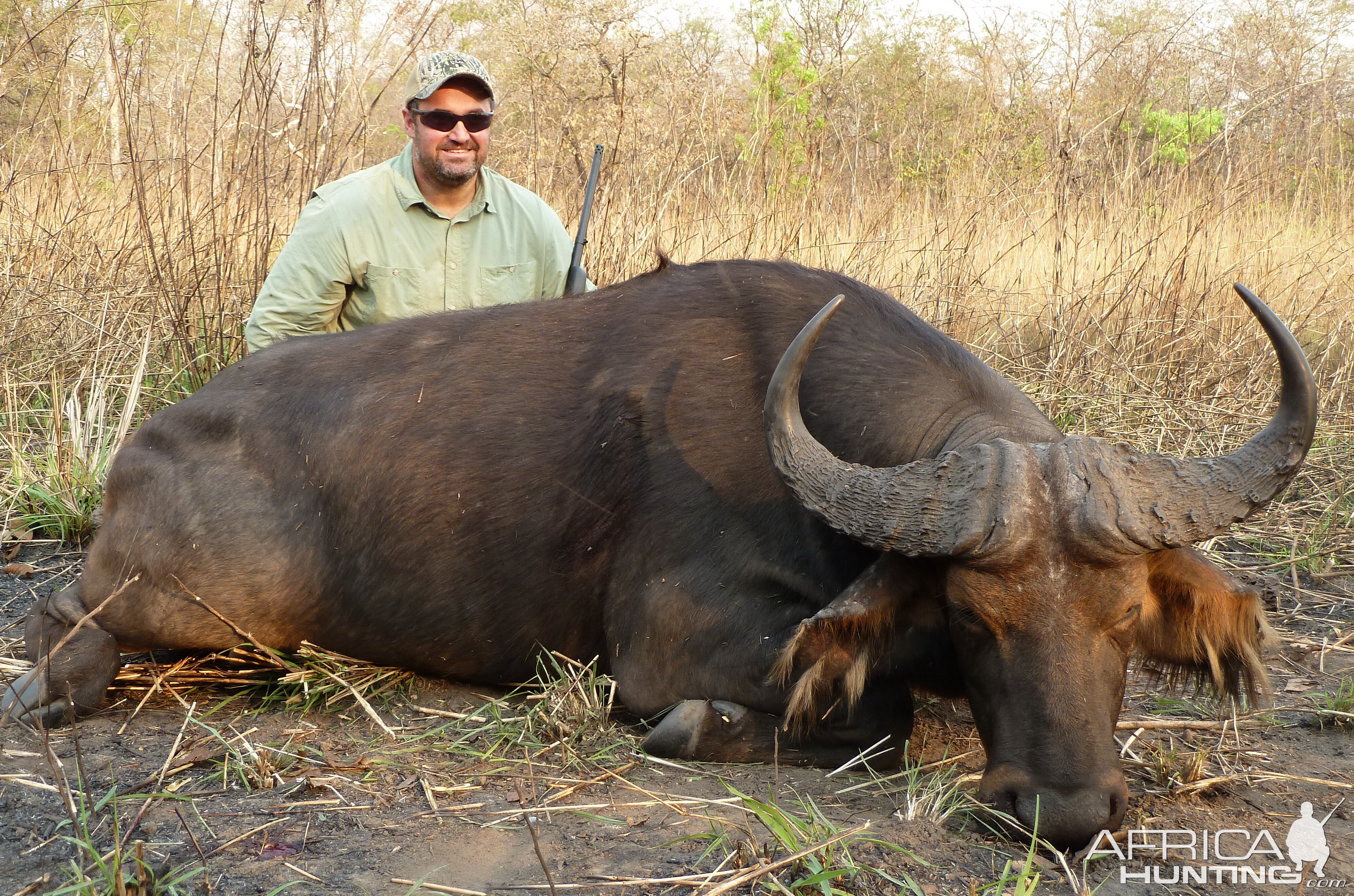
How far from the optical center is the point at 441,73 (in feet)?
17.3

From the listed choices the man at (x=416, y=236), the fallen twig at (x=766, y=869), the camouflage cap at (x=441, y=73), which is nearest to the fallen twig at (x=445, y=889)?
the fallen twig at (x=766, y=869)

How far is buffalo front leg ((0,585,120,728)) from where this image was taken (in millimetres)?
3258

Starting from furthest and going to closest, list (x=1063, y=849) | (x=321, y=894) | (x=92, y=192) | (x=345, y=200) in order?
(x=92, y=192) < (x=345, y=200) < (x=1063, y=849) < (x=321, y=894)

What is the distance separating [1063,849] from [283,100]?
5.29m

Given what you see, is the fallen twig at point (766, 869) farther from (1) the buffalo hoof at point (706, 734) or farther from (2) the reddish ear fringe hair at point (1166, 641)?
(1) the buffalo hoof at point (706, 734)

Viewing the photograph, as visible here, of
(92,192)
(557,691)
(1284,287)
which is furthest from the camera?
(1284,287)

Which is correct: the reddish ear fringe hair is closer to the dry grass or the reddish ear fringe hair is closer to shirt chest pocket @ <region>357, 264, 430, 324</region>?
the dry grass

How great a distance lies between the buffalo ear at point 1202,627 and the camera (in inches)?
112

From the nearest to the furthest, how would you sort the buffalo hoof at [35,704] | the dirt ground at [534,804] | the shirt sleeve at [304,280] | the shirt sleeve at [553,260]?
the dirt ground at [534,804] → the buffalo hoof at [35,704] → the shirt sleeve at [304,280] → the shirt sleeve at [553,260]

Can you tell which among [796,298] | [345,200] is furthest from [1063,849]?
[345,200]

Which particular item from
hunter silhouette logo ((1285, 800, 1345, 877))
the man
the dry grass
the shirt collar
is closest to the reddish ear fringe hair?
hunter silhouette logo ((1285, 800, 1345, 877))

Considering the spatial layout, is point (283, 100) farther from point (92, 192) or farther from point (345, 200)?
Answer: point (92, 192)

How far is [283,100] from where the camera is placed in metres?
5.98

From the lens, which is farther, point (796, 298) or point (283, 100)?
point (283, 100)
